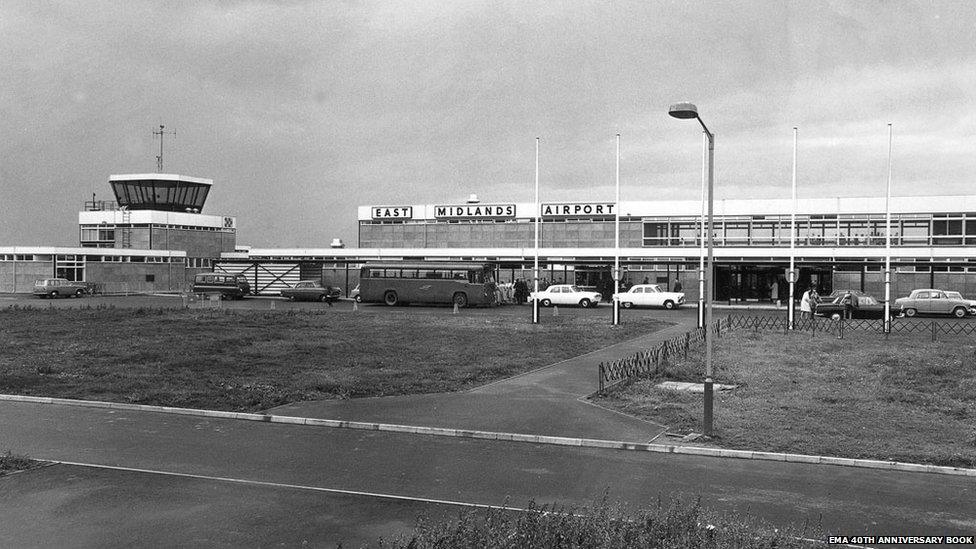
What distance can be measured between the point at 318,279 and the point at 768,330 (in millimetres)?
44588

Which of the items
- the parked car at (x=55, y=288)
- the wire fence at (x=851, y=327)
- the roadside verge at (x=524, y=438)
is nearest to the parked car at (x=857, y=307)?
the wire fence at (x=851, y=327)

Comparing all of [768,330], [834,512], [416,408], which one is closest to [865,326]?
[768,330]

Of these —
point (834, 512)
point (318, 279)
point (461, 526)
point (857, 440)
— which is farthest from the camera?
point (318, 279)

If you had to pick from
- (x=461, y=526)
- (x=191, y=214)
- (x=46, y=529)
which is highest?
(x=191, y=214)

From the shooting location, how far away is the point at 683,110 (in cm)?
1380

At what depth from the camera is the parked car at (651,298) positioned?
53.2 m

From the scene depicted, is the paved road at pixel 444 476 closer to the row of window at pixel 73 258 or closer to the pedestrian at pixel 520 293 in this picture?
the pedestrian at pixel 520 293

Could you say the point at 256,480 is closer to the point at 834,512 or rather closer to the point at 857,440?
the point at 834,512

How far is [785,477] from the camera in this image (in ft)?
35.1

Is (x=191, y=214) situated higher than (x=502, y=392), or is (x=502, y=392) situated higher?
(x=191, y=214)

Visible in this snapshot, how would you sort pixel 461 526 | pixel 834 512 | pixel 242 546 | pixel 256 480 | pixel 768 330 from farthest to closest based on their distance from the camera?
pixel 768 330 < pixel 256 480 < pixel 834 512 < pixel 242 546 < pixel 461 526

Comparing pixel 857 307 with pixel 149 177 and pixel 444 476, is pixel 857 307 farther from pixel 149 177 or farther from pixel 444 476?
pixel 149 177

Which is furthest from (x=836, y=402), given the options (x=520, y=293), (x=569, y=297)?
(x=520, y=293)

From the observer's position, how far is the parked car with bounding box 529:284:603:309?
54688 millimetres
